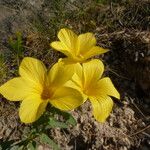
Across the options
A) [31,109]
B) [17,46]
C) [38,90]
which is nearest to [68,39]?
[38,90]

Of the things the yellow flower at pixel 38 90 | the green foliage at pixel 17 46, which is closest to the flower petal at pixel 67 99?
the yellow flower at pixel 38 90

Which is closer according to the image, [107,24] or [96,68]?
[96,68]

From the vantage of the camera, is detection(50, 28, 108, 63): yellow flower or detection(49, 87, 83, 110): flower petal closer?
detection(49, 87, 83, 110): flower petal

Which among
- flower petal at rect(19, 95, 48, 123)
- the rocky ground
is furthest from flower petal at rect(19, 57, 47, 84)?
the rocky ground

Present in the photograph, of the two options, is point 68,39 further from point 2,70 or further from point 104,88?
point 2,70

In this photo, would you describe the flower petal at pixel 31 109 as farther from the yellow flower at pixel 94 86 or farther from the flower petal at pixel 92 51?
the flower petal at pixel 92 51

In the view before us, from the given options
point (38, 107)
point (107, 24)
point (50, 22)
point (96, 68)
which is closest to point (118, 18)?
point (107, 24)

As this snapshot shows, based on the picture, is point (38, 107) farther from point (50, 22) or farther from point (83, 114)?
point (50, 22)

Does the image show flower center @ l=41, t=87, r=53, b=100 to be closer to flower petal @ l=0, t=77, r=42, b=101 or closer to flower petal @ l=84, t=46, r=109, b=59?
flower petal @ l=0, t=77, r=42, b=101

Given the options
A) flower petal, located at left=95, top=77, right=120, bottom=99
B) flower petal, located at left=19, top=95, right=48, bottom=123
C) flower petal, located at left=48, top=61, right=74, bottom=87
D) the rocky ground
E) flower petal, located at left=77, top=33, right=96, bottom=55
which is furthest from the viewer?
the rocky ground
